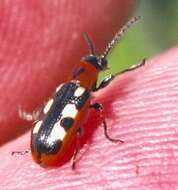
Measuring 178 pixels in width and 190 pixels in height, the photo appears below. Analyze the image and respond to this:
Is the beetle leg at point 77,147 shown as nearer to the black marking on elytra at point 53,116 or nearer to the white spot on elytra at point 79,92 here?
the black marking on elytra at point 53,116

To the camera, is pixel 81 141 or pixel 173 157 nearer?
pixel 173 157

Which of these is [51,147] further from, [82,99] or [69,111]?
[82,99]

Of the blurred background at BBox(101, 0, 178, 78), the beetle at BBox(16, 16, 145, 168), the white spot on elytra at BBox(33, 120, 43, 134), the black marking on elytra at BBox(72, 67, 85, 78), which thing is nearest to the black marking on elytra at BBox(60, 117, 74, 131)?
the beetle at BBox(16, 16, 145, 168)

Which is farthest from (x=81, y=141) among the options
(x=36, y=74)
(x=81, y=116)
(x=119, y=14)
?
(x=119, y=14)

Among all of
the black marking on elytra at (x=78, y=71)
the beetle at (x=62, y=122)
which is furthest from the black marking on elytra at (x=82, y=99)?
the black marking on elytra at (x=78, y=71)

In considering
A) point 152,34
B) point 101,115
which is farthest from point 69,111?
point 152,34

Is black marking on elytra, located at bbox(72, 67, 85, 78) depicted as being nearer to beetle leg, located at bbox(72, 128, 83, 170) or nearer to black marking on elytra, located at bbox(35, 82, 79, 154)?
black marking on elytra, located at bbox(35, 82, 79, 154)

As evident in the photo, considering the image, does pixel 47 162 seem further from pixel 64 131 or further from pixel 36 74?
pixel 36 74

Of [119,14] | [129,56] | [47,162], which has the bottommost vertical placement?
[129,56]
